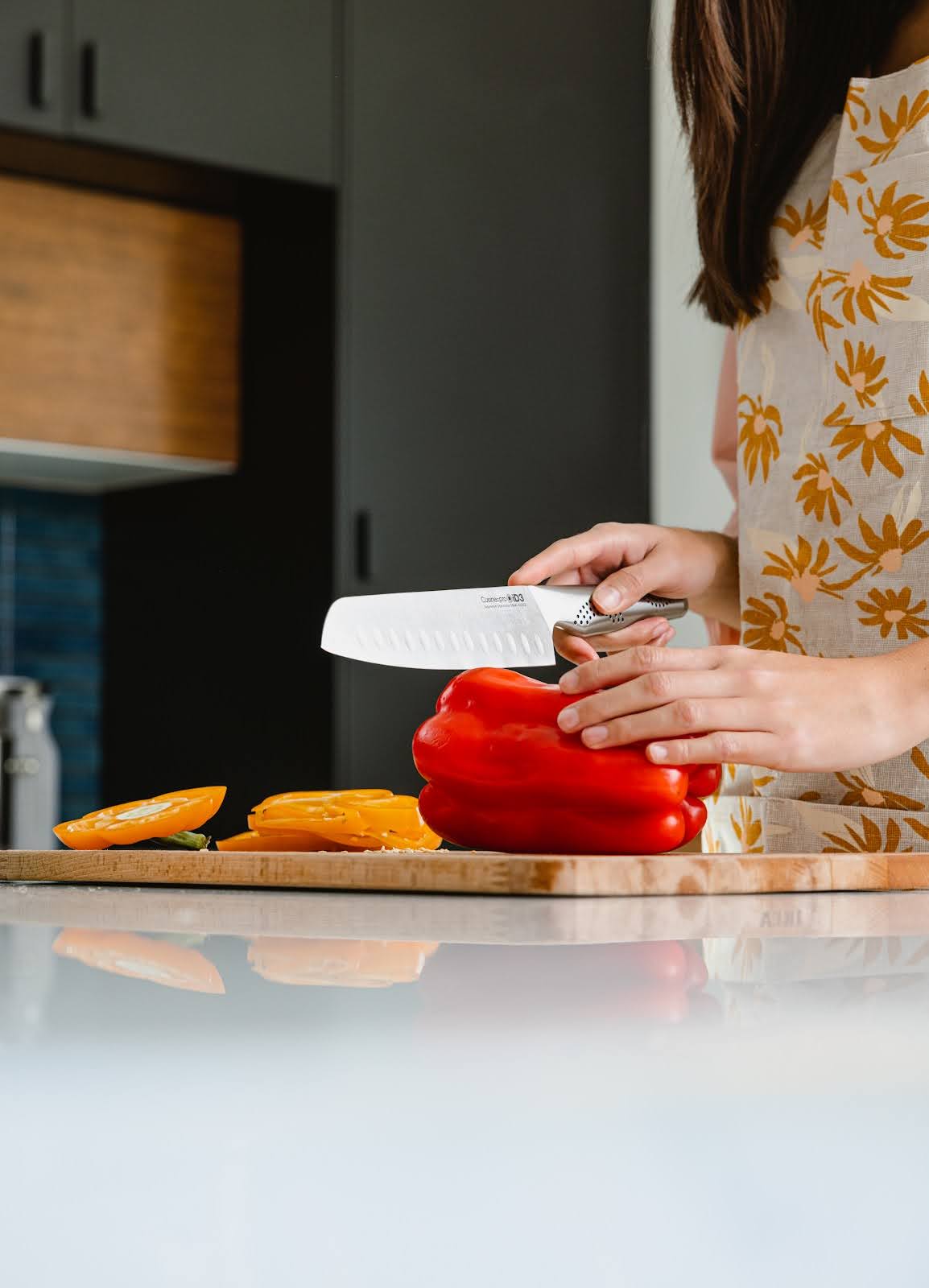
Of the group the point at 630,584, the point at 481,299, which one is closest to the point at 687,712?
the point at 630,584

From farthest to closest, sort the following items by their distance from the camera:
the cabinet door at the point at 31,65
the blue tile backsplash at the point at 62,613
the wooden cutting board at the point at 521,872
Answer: the blue tile backsplash at the point at 62,613 < the cabinet door at the point at 31,65 < the wooden cutting board at the point at 521,872

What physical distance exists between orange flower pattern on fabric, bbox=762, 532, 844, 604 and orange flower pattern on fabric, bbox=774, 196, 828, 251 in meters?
0.22

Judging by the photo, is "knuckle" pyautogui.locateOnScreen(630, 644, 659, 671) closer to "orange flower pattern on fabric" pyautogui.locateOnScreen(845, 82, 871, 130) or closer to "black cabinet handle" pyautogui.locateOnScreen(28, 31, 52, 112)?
"orange flower pattern on fabric" pyautogui.locateOnScreen(845, 82, 871, 130)

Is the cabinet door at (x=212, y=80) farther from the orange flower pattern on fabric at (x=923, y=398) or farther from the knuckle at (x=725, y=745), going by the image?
the knuckle at (x=725, y=745)

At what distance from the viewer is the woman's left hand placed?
2.44ft

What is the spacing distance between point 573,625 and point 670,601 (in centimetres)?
13

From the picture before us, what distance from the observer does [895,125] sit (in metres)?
1.09

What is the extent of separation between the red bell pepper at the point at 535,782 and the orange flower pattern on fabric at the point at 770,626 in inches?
14.5

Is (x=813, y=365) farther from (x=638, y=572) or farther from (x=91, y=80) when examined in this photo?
(x=91, y=80)

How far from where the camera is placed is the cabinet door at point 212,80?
2279 mm

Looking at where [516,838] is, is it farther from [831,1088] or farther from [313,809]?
[831,1088]

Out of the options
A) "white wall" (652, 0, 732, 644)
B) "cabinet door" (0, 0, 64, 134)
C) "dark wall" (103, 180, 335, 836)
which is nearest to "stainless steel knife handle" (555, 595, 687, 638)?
"dark wall" (103, 180, 335, 836)

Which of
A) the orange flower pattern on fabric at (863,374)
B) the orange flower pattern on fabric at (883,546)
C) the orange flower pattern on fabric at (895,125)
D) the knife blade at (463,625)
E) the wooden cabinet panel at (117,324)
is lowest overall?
the knife blade at (463,625)

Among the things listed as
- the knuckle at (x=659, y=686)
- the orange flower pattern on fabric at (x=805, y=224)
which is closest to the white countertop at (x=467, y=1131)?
the knuckle at (x=659, y=686)
